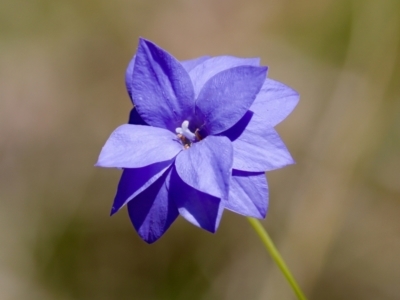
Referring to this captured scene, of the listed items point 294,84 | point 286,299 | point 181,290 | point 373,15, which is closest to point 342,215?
point 286,299

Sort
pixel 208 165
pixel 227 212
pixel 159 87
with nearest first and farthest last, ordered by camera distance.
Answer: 1. pixel 208 165
2. pixel 159 87
3. pixel 227 212

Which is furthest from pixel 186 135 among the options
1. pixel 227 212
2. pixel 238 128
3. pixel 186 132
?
pixel 227 212

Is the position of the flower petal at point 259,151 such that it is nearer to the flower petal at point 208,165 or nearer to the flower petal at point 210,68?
the flower petal at point 208,165

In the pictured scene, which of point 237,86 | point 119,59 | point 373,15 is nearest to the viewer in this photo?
point 237,86

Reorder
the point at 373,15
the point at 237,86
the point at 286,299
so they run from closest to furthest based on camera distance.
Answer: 1. the point at 237,86
2. the point at 286,299
3. the point at 373,15

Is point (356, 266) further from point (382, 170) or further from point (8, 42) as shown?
point (8, 42)

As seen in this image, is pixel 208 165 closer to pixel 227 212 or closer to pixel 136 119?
pixel 136 119

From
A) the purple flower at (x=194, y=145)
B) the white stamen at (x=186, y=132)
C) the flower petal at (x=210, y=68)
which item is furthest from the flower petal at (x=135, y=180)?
the flower petal at (x=210, y=68)
